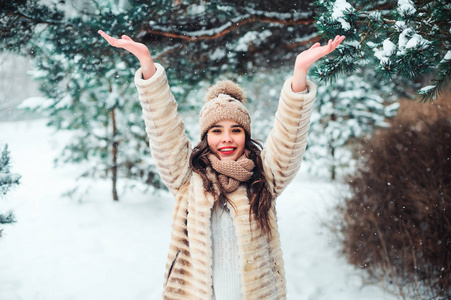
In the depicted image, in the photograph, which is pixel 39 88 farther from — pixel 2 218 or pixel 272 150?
pixel 272 150

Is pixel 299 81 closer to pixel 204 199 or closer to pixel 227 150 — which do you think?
pixel 227 150

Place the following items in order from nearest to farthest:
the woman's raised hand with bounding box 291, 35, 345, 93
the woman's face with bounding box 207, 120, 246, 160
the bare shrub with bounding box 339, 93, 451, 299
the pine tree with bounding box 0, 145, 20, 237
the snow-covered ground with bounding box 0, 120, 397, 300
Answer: the woman's raised hand with bounding box 291, 35, 345, 93
the woman's face with bounding box 207, 120, 246, 160
the pine tree with bounding box 0, 145, 20, 237
the bare shrub with bounding box 339, 93, 451, 299
the snow-covered ground with bounding box 0, 120, 397, 300

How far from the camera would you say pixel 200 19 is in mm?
3781

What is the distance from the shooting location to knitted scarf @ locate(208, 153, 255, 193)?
5.55 feet

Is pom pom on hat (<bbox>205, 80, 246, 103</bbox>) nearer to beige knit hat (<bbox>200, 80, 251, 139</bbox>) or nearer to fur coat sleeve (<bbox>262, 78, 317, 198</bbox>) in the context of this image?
beige knit hat (<bbox>200, 80, 251, 139</bbox>)

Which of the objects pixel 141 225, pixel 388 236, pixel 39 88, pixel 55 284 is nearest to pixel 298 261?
pixel 388 236

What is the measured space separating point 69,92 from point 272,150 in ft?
11.7

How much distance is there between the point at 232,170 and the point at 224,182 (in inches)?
3.6

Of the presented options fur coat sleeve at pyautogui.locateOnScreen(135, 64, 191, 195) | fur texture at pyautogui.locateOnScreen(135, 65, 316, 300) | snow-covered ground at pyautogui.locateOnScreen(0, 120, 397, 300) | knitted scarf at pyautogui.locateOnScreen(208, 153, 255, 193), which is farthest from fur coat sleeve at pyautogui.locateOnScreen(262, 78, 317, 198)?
snow-covered ground at pyautogui.locateOnScreen(0, 120, 397, 300)

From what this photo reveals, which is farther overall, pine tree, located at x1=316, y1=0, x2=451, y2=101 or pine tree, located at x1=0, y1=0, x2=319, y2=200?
pine tree, located at x1=0, y1=0, x2=319, y2=200

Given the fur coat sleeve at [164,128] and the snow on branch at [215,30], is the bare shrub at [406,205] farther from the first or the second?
the fur coat sleeve at [164,128]

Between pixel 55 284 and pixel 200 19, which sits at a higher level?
pixel 200 19

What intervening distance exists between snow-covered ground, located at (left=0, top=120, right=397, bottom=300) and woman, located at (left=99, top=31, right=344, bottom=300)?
71.9 inches

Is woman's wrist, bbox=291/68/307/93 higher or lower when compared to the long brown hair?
higher
